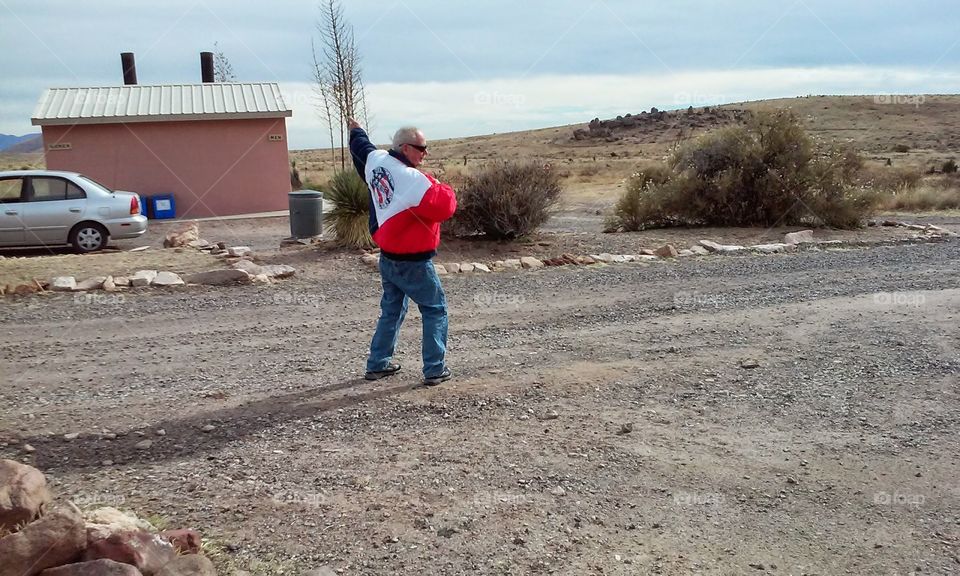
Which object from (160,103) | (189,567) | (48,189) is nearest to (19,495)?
(189,567)

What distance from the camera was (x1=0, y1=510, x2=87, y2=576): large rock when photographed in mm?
3100

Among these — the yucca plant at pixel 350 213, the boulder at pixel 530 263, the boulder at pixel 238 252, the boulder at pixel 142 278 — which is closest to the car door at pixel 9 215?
the boulder at pixel 238 252

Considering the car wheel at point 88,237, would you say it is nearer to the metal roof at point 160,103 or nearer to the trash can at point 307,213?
the trash can at point 307,213

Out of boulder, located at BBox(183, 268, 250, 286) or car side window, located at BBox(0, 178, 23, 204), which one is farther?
car side window, located at BBox(0, 178, 23, 204)

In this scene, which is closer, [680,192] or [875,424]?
[875,424]

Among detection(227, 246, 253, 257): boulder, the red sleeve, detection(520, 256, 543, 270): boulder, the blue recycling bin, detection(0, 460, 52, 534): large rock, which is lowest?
detection(0, 460, 52, 534): large rock

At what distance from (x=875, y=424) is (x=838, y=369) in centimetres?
121

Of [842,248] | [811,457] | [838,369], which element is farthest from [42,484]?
[842,248]

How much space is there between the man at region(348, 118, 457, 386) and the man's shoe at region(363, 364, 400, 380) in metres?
0.16

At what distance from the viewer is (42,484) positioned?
12.4 feet

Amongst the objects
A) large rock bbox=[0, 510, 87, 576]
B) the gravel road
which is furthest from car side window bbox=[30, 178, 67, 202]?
large rock bbox=[0, 510, 87, 576]

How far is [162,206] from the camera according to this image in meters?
20.7

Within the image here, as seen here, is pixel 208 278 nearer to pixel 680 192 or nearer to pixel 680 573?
pixel 680 573

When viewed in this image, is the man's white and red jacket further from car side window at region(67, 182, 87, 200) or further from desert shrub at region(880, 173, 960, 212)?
desert shrub at region(880, 173, 960, 212)
